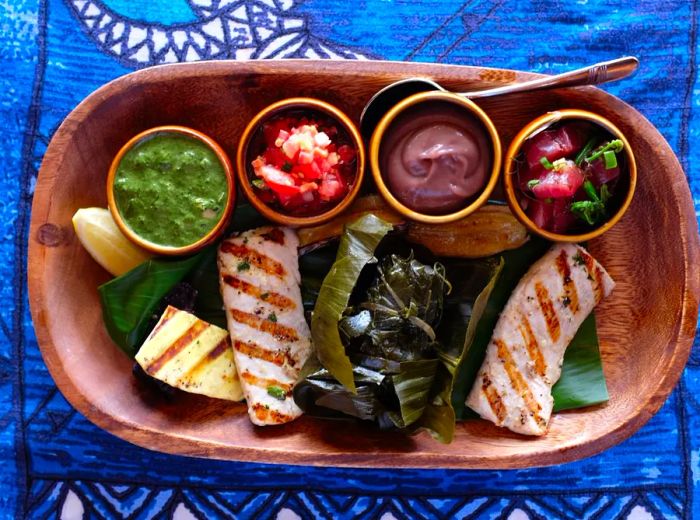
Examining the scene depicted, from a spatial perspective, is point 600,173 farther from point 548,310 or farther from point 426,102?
point 426,102

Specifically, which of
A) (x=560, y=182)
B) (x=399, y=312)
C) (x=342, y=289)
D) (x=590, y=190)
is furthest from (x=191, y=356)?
(x=590, y=190)

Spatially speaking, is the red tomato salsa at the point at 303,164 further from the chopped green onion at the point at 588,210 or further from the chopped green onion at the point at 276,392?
the chopped green onion at the point at 588,210

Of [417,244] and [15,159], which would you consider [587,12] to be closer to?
[417,244]

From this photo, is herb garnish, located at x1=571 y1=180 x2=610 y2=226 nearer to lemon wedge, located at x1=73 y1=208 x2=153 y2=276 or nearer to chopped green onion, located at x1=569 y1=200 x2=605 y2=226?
chopped green onion, located at x1=569 y1=200 x2=605 y2=226

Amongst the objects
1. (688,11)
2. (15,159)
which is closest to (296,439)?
(15,159)

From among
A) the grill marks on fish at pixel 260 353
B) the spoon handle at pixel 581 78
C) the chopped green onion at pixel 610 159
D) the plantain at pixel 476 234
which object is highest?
the spoon handle at pixel 581 78

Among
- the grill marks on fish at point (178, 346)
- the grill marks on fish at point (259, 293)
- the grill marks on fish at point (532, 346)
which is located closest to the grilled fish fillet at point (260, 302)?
the grill marks on fish at point (259, 293)
